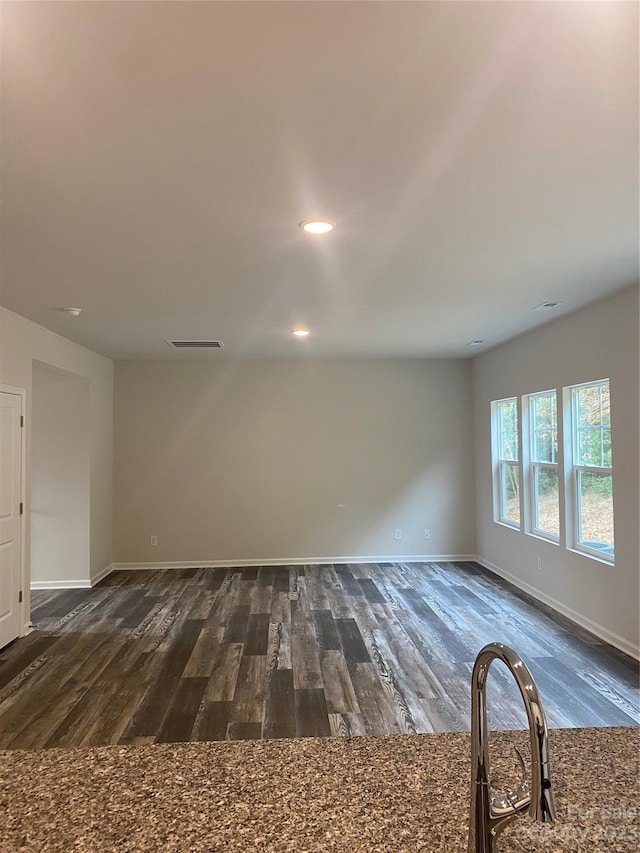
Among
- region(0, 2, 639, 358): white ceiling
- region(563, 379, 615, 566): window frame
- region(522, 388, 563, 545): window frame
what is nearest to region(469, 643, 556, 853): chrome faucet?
region(0, 2, 639, 358): white ceiling

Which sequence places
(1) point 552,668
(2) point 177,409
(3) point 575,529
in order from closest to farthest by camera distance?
(1) point 552,668, (3) point 575,529, (2) point 177,409

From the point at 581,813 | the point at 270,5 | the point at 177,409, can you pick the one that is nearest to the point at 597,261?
the point at 270,5

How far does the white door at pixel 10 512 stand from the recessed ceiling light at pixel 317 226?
9.23 ft

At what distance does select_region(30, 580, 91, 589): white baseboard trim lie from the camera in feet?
20.0

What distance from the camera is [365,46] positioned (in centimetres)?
146

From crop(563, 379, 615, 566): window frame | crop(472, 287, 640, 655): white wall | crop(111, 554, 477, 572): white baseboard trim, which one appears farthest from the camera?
crop(111, 554, 477, 572): white baseboard trim

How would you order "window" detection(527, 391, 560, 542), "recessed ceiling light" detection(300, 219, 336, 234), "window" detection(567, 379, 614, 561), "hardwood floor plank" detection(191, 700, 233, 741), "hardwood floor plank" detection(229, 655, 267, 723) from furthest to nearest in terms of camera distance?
"window" detection(527, 391, 560, 542), "window" detection(567, 379, 614, 561), "hardwood floor plank" detection(229, 655, 267, 723), "hardwood floor plank" detection(191, 700, 233, 741), "recessed ceiling light" detection(300, 219, 336, 234)

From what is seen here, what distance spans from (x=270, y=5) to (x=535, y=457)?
5168mm

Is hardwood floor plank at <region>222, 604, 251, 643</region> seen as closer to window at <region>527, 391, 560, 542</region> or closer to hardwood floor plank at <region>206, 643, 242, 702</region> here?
hardwood floor plank at <region>206, 643, 242, 702</region>

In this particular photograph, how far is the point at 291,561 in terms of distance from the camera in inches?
285

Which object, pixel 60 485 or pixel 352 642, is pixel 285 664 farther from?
pixel 60 485

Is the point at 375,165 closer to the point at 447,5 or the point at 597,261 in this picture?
the point at 447,5

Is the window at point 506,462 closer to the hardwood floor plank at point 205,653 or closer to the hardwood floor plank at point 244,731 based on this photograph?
the hardwood floor plank at point 205,653

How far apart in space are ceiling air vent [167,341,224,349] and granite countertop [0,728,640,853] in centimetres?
506
